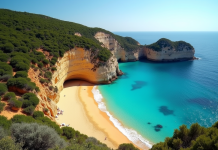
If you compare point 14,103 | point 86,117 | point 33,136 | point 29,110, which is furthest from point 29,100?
point 86,117

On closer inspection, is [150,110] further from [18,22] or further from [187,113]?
[18,22]

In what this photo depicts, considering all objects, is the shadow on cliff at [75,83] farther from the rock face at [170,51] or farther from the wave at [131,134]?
the rock face at [170,51]

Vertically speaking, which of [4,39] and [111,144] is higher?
[4,39]

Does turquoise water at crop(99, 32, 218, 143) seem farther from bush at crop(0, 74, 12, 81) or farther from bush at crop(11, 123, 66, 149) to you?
bush at crop(0, 74, 12, 81)

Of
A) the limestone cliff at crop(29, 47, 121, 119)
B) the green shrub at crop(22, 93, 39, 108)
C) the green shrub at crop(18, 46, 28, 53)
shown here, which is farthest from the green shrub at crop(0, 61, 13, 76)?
the limestone cliff at crop(29, 47, 121, 119)

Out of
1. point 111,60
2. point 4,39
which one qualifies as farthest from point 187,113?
point 4,39

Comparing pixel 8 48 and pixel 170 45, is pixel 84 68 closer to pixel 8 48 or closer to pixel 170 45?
pixel 8 48

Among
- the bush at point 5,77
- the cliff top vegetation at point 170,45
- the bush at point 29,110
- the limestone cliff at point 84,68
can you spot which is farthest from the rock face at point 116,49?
the bush at point 29,110

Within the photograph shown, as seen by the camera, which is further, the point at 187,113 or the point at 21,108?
the point at 187,113
